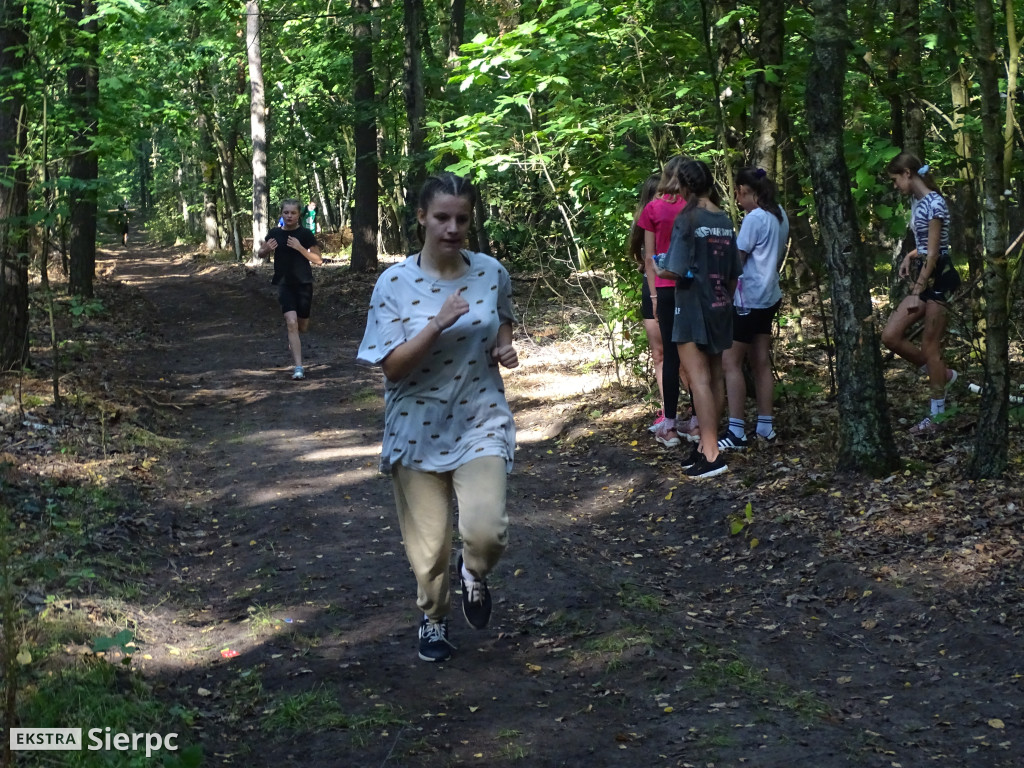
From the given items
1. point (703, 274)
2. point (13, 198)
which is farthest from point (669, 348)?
point (13, 198)

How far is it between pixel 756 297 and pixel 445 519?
4.56 metres

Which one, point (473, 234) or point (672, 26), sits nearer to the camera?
point (672, 26)

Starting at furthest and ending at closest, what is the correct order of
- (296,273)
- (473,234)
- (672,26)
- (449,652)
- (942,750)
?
(473,234)
(296,273)
(672,26)
(449,652)
(942,750)

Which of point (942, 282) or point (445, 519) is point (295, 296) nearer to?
point (942, 282)

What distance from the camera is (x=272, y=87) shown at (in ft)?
114

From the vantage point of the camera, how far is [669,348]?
8695 millimetres

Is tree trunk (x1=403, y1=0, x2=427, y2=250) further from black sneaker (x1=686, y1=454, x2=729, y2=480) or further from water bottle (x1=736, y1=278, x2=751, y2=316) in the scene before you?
black sneaker (x1=686, y1=454, x2=729, y2=480)

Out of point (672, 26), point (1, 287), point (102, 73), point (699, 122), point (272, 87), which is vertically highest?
point (272, 87)

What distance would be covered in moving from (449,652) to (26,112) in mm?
8826

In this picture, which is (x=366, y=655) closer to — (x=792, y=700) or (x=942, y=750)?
(x=792, y=700)

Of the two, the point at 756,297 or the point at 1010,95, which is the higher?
the point at 1010,95

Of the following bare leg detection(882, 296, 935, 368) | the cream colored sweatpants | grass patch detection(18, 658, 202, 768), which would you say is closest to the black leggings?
bare leg detection(882, 296, 935, 368)

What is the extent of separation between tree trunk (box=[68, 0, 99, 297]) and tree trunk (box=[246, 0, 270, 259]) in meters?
9.25

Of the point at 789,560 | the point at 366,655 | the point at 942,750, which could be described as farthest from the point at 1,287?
the point at 942,750
